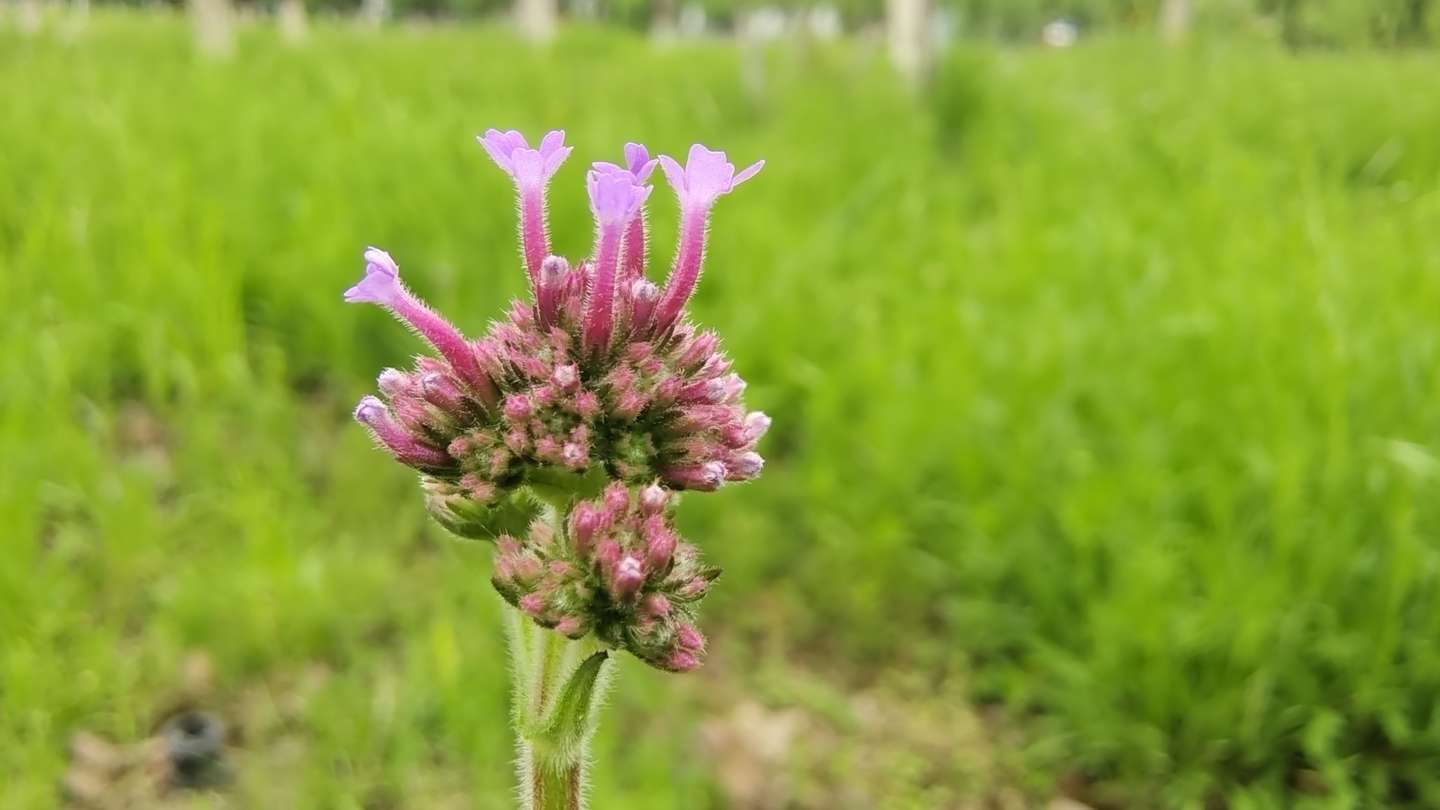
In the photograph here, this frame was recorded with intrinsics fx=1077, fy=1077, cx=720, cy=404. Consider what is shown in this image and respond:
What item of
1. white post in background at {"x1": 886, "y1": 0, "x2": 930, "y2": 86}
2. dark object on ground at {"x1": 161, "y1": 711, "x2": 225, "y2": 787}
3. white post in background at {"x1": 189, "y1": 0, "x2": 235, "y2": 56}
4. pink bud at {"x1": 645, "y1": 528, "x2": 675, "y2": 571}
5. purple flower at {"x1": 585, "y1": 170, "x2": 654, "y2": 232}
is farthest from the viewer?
white post in background at {"x1": 189, "y1": 0, "x2": 235, "y2": 56}

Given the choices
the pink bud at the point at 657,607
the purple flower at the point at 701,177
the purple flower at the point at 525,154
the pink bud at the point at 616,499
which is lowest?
the pink bud at the point at 657,607

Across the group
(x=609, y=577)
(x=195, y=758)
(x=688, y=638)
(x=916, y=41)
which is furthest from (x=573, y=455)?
(x=916, y=41)

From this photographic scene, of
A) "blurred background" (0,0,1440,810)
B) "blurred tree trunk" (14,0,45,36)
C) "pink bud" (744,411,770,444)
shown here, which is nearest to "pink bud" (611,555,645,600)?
"pink bud" (744,411,770,444)

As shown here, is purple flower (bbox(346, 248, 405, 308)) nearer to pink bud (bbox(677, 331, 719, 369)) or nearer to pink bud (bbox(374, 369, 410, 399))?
pink bud (bbox(374, 369, 410, 399))

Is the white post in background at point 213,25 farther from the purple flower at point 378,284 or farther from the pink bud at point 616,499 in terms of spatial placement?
the pink bud at point 616,499

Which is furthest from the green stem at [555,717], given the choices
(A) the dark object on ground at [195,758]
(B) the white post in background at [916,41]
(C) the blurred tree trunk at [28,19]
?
(C) the blurred tree trunk at [28,19]
